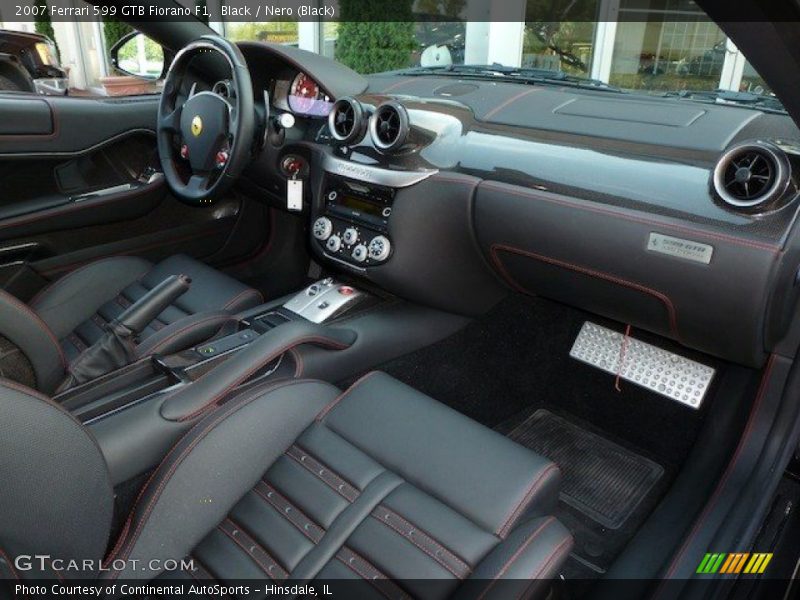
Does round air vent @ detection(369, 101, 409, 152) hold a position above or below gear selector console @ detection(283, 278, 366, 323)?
above

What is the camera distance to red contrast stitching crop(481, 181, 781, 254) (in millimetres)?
1290

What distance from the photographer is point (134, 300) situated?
2230mm

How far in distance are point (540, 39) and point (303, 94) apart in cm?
352

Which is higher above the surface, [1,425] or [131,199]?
[1,425]

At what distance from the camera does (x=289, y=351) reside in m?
1.66

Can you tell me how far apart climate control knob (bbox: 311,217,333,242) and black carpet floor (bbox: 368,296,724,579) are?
499 mm

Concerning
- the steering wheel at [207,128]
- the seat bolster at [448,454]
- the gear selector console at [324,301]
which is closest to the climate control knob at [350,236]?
the gear selector console at [324,301]

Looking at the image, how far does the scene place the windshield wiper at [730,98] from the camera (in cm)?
167

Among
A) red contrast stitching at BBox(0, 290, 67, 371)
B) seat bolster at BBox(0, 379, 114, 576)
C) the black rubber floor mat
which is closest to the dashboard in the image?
the black rubber floor mat

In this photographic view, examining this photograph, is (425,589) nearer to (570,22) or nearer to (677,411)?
(677,411)

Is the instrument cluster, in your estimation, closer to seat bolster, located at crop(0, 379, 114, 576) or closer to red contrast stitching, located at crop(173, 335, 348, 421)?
red contrast stitching, located at crop(173, 335, 348, 421)

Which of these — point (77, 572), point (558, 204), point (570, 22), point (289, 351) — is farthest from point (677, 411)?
point (570, 22)

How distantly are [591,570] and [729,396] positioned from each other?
0.62 m

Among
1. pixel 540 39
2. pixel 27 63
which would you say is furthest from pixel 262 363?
pixel 540 39
